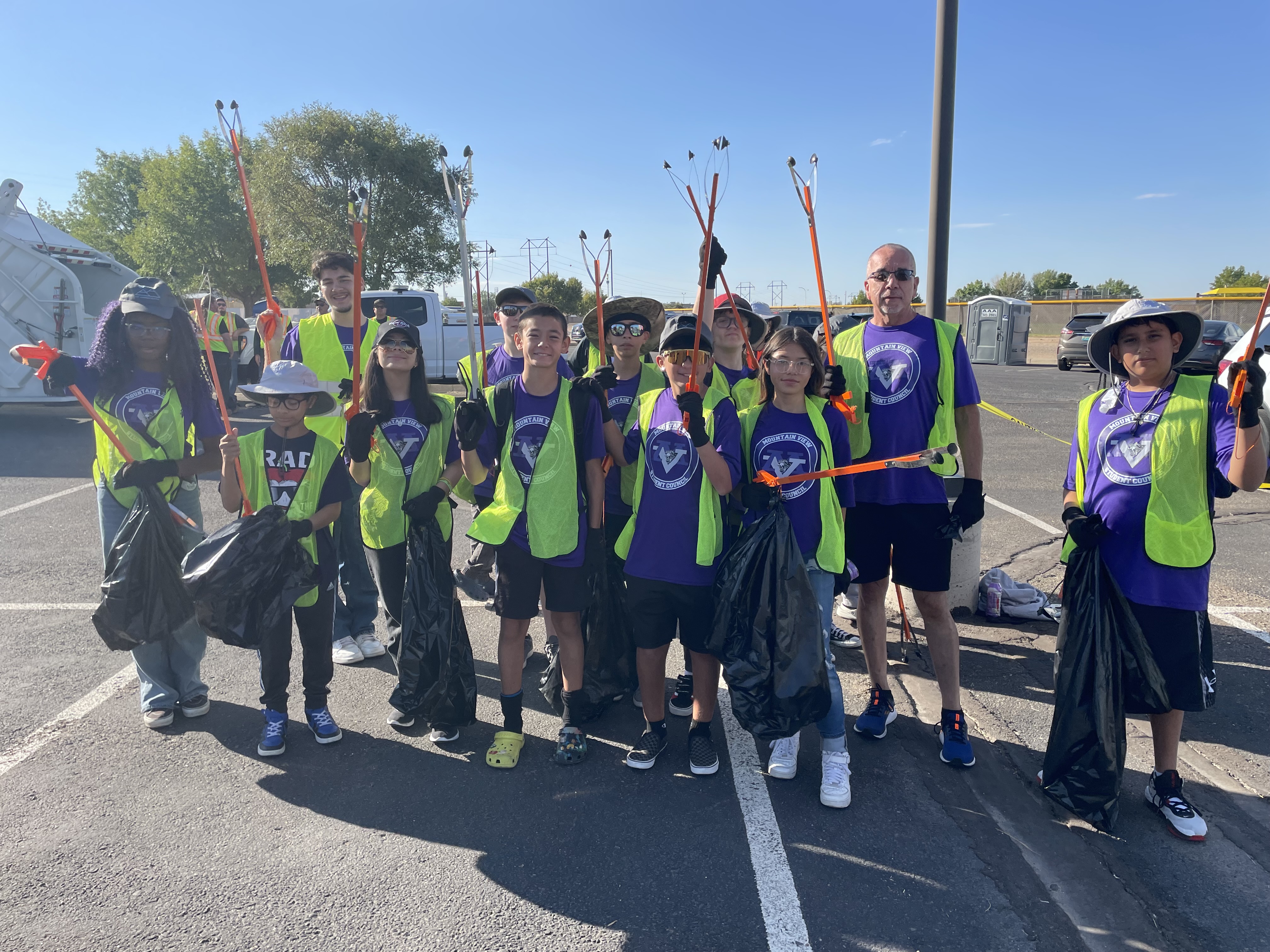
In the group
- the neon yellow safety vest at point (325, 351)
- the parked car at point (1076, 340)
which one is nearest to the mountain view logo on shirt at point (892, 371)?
the neon yellow safety vest at point (325, 351)

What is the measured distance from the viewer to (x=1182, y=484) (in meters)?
2.61

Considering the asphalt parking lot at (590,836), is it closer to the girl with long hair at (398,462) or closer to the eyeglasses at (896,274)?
the girl with long hair at (398,462)

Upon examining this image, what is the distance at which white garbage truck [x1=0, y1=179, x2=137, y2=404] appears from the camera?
10781 millimetres

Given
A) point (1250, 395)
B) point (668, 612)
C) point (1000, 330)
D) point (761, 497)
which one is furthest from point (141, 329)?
point (1000, 330)

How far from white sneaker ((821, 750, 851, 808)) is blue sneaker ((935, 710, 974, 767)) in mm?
469

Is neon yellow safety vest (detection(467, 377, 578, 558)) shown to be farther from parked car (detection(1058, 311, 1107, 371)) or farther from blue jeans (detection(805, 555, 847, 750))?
parked car (detection(1058, 311, 1107, 371))

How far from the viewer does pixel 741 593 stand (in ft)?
9.25

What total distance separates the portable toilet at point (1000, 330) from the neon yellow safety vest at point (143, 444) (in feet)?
90.1

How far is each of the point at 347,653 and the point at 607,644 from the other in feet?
5.28

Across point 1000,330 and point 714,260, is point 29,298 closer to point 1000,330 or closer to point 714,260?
point 714,260

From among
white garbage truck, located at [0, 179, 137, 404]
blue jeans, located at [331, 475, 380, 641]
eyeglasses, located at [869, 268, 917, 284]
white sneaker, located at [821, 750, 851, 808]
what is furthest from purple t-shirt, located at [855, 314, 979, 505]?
white garbage truck, located at [0, 179, 137, 404]

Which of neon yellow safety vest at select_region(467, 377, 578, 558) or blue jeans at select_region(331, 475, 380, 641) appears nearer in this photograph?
neon yellow safety vest at select_region(467, 377, 578, 558)

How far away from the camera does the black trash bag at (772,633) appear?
2.78 metres

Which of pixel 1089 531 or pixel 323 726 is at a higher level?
pixel 1089 531
